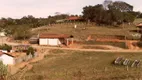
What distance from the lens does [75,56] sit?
51.7m

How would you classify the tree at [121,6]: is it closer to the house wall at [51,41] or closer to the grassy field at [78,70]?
the house wall at [51,41]

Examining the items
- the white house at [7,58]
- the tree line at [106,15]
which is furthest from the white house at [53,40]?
the tree line at [106,15]

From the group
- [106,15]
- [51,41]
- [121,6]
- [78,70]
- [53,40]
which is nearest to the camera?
[78,70]

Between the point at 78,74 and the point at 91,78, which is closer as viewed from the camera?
the point at 91,78

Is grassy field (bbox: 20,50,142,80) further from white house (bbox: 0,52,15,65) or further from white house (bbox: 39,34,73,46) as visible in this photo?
white house (bbox: 39,34,73,46)

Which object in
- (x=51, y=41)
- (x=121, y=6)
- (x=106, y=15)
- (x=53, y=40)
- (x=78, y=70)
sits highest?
(x=121, y=6)

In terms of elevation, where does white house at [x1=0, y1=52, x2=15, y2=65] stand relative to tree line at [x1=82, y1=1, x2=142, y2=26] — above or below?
below

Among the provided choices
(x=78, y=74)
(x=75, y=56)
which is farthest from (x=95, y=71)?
(x=75, y=56)

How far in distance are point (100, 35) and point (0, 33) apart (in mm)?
39724

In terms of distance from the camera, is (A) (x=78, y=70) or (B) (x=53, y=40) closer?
(A) (x=78, y=70)

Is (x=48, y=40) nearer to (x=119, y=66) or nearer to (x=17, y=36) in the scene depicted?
(x=17, y=36)

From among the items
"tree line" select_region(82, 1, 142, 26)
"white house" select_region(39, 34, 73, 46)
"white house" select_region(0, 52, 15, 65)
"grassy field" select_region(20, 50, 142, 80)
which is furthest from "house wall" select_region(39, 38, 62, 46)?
"tree line" select_region(82, 1, 142, 26)

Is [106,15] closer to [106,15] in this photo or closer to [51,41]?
[106,15]

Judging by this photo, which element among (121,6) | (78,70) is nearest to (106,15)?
(121,6)
